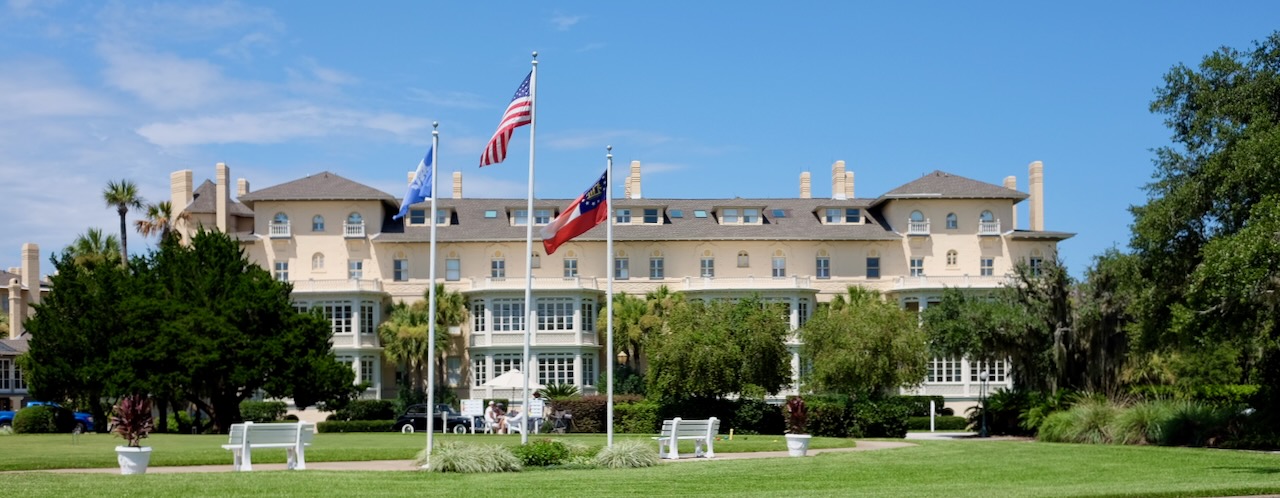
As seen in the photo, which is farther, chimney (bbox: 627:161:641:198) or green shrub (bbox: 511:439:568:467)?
chimney (bbox: 627:161:641:198)

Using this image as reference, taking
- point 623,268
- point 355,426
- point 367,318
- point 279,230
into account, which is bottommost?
point 355,426

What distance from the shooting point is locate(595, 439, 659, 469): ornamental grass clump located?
81.1 feet

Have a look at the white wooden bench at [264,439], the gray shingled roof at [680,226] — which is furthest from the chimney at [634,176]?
the white wooden bench at [264,439]

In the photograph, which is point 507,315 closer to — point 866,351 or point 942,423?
point 942,423

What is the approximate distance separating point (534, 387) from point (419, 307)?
7337 mm

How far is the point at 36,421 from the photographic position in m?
55.7

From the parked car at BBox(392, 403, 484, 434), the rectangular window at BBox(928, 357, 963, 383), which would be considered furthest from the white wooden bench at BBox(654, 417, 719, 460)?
the rectangular window at BBox(928, 357, 963, 383)

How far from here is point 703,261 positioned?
76625mm

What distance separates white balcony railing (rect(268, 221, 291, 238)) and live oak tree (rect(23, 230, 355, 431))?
2189 centimetres

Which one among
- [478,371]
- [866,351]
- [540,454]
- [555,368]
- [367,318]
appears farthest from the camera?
[367,318]

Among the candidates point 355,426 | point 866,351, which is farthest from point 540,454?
point 355,426

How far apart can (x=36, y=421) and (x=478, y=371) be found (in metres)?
22.9

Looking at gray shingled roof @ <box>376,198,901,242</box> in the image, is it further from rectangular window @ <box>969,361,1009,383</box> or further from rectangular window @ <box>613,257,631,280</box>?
rectangular window @ <box>969,361,1009,383</box>

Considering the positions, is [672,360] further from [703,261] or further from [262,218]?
[262,218]
